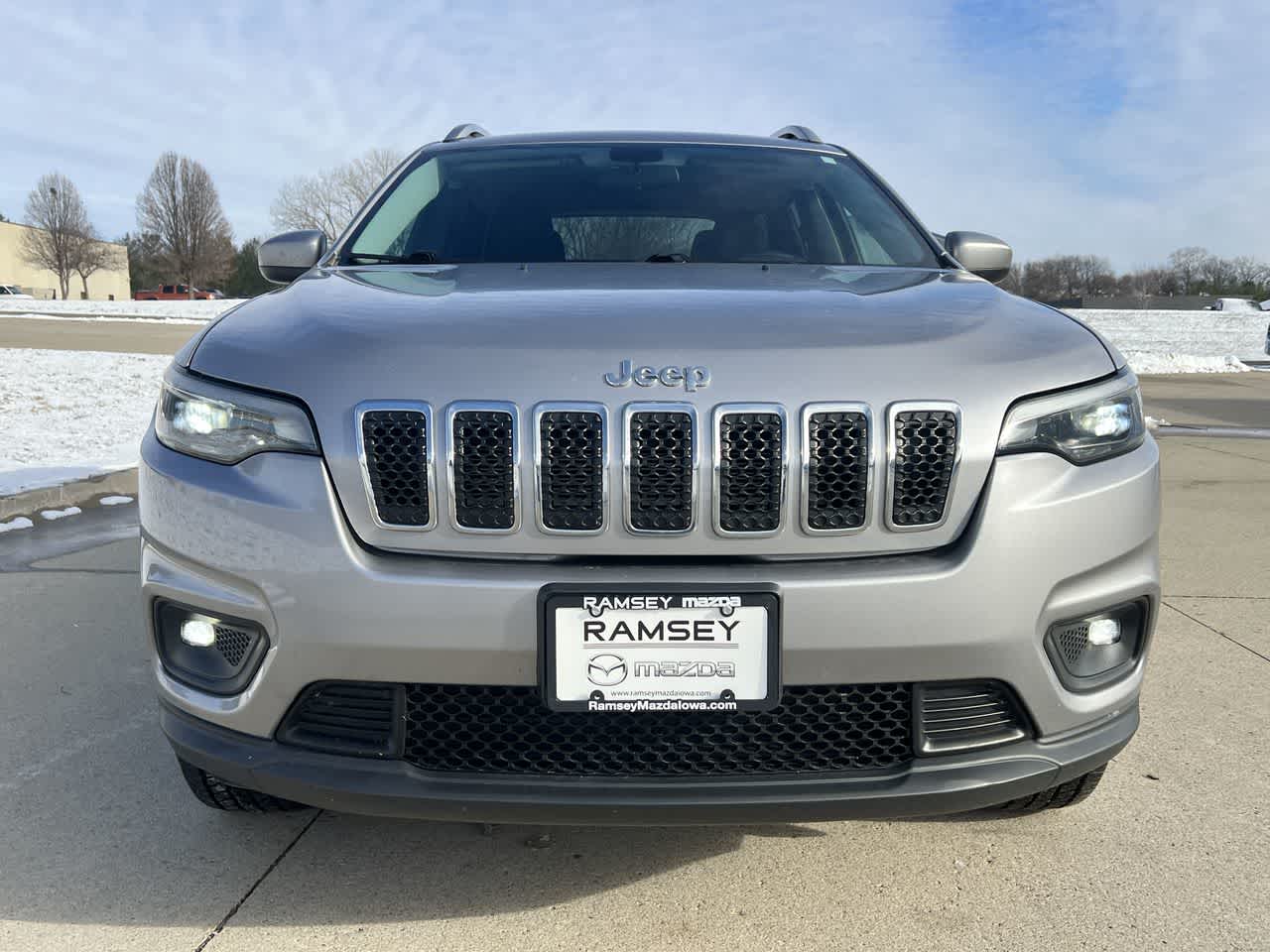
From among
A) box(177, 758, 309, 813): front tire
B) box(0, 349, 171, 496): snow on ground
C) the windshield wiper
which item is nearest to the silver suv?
box(177, 758, 309, 813): front tire

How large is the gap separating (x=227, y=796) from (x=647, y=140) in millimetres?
2313

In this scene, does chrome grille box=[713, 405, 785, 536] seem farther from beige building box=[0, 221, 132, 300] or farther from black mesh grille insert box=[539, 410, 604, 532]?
beige building box=[0, 221, 132, 300]

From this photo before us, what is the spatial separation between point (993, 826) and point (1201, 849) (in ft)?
1.35

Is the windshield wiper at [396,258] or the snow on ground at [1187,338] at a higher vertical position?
the windshield wiper at [396,258]

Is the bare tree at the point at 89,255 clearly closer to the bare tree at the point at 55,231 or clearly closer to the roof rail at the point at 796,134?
the bare tree at the point at 55,231

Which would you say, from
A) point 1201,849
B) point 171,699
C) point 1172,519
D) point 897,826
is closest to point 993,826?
point 897,826

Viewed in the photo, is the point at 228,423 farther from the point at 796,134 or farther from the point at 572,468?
the point at 796,134

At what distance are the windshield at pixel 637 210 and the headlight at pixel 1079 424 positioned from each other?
0.97 m

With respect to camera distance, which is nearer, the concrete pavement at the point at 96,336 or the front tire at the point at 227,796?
the front tire at the point at 227,796

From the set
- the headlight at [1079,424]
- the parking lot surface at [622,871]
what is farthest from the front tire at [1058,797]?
the headlight at [1079,424]

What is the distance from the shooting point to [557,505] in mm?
1717

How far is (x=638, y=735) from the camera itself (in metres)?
1.77

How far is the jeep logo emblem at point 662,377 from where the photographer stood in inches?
68.4

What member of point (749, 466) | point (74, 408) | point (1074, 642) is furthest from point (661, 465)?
point (74, 408)
